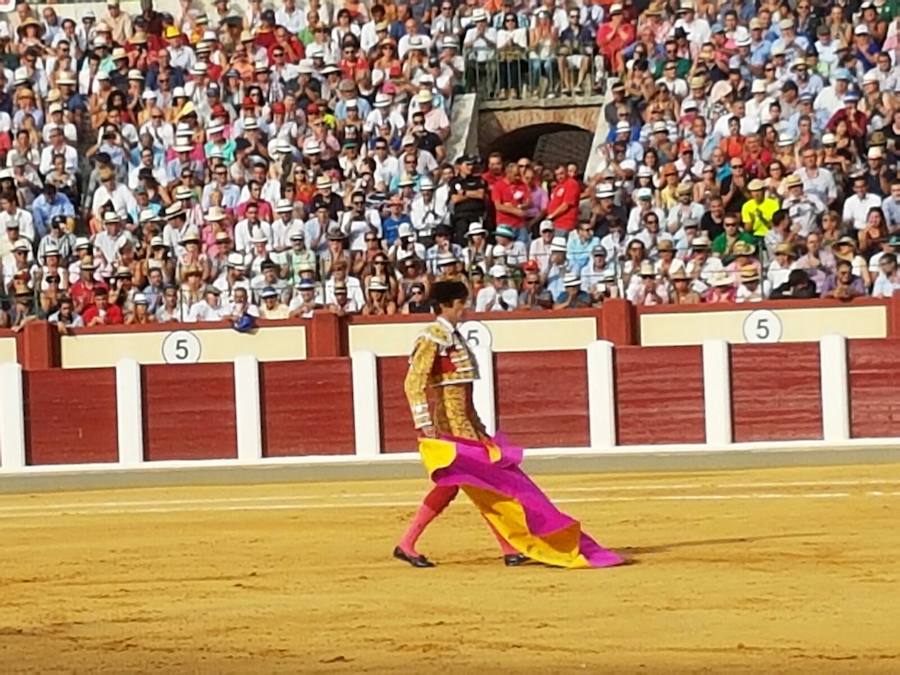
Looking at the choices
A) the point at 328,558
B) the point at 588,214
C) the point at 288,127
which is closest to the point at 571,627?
the point at 328,558

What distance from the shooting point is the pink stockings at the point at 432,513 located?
8.35 metres

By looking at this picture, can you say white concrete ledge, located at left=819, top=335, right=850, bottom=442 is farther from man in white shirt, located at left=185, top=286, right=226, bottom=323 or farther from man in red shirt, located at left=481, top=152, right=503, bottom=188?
man in white shirt, located at left=185, top=286, right=226, bottom=323

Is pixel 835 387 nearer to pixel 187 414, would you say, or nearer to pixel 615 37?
pixel 615 37

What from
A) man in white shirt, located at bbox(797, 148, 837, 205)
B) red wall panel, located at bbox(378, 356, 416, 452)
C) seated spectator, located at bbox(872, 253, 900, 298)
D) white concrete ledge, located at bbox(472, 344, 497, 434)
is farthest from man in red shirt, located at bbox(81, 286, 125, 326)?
seated spectator, located at bbox(872, 253, 900, 298)

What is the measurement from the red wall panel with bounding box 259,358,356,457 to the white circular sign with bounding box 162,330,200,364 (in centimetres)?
107

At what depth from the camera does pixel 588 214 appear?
15461 mm

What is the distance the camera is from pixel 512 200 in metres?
15.7

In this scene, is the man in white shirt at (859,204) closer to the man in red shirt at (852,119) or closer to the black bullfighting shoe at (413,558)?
the man in red shirt at (852,119)

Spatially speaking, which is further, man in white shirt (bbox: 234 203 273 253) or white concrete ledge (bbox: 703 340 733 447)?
man in white shirt (bbox: 234 203 273 253)

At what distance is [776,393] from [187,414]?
13.2 ft

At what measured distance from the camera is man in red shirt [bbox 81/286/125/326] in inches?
626

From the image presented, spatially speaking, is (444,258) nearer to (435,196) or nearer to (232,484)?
(435,196)

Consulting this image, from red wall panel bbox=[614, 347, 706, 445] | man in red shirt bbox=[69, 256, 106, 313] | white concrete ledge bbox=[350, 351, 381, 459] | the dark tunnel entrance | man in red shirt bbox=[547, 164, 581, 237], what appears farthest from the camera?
the dark tunnel entrance

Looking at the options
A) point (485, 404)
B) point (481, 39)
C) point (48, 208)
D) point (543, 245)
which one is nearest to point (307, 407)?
point (485, 404)
